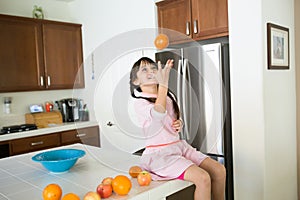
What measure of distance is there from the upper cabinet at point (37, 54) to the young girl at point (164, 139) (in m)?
1.86

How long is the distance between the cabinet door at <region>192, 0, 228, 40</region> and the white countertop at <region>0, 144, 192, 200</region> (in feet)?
4.66

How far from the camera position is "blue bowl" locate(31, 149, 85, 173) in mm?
1374

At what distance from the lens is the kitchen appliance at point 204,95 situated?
1359 millimetres

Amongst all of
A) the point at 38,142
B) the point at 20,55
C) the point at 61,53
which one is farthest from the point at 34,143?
the point at 61,53

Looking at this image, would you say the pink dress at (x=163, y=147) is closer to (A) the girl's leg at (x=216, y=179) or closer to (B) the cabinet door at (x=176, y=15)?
(A) the girl's leg at (x=216, y=179)

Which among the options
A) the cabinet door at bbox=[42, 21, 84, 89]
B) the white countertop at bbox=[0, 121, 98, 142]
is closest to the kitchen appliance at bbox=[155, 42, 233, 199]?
the white countertop at bbox=[0, 121, 98, 142]

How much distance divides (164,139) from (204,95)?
0.79 m

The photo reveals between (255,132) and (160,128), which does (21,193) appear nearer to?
(160,128)

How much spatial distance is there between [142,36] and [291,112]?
1830 mm

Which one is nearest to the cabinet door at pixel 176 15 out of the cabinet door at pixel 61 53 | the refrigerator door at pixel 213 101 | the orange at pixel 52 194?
the refrigerator door at pixel 213 101

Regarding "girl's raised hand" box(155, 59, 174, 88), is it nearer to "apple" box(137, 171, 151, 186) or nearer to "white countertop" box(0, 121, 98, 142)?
"apple" box(137, 171, 151, 186)

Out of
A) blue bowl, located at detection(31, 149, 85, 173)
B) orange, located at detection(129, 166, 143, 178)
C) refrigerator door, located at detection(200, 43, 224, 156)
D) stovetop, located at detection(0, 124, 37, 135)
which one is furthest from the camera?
stovetop, located at detection(0, 124, 37, 135)

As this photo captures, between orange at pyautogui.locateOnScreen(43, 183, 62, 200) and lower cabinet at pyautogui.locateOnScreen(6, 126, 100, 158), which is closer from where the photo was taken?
orange at pyautogui.locateOnScreen(43, 183, 62, 200)

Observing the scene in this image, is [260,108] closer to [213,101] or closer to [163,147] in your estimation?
[213,101]
